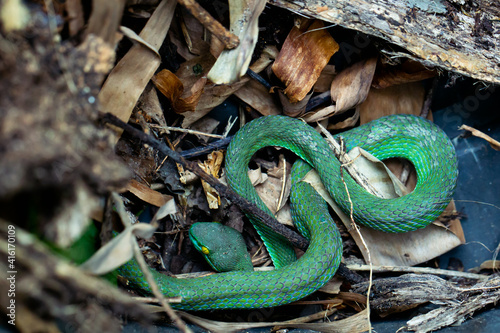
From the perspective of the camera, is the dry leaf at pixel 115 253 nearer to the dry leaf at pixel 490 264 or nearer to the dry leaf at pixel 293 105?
the dry leaf at pixel 293 105

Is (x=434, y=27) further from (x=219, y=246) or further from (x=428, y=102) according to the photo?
(x=219, y=246)

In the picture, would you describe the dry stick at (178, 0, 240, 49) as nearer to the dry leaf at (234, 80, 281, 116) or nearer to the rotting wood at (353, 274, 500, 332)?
the dry leaf at (234, 80, 281, 116)

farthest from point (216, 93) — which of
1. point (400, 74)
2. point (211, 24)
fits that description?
point (400, 74)

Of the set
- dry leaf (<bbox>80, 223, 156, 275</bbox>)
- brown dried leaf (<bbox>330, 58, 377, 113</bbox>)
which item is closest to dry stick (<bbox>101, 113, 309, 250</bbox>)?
dry leaf (<bbox>80, 223, 156, 275</bbox>)

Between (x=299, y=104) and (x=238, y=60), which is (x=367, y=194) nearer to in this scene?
(x=299, y=104)

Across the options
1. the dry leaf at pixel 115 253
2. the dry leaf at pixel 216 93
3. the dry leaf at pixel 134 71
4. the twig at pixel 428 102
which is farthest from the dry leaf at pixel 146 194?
the twig at pixel 428 102
